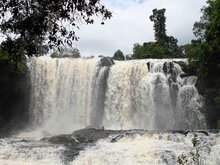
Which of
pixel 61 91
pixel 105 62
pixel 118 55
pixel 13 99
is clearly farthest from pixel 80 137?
pixel 118 55

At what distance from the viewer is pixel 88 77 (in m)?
38.4

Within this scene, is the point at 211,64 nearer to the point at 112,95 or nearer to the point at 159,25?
the point at 112,95

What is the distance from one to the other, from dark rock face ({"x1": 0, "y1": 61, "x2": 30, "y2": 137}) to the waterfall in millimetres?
669

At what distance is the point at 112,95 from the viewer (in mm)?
37500

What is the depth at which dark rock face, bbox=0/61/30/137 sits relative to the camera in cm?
3619

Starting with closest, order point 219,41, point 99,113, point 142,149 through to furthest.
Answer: point 142,149
point 219,41
point 99,113

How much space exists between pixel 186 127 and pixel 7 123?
1314 cm

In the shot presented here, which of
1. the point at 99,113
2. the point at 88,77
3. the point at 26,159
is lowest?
the point at 26,159

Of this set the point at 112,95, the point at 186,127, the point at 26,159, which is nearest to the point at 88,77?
the point at 112,95

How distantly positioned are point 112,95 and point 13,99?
297 inches

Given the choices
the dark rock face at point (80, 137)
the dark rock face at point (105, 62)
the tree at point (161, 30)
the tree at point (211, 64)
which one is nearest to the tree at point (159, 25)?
the tree at point (161, 30)

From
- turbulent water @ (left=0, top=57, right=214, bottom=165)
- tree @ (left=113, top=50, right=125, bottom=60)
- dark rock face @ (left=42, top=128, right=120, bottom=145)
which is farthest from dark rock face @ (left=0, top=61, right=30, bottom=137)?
tree @ (left=113, top=50, right=125, bottom=60)

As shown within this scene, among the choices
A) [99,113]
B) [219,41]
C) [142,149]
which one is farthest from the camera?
[99,113]

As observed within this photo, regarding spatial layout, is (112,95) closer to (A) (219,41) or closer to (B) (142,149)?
(A) (219,41)
